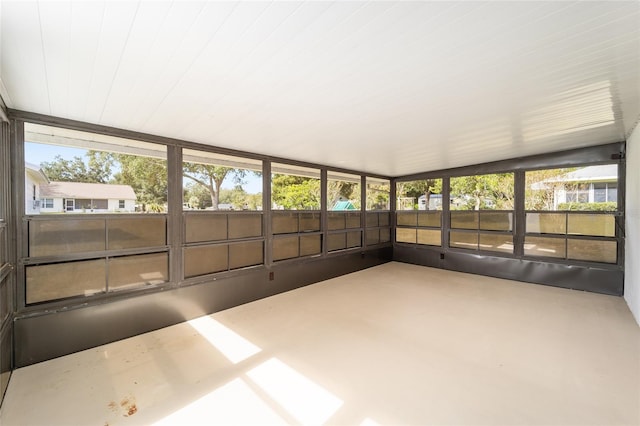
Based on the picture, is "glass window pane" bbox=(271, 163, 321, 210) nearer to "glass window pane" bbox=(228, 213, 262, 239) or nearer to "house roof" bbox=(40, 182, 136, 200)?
"glass window pane" bbox=(228, 213, 262, 239)

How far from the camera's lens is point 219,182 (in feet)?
15.4

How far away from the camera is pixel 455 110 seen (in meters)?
2.68

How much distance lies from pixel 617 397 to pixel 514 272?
3.86m

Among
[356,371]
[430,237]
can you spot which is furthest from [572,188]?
[356,371]

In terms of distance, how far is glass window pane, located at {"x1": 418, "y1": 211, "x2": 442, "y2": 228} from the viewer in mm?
6651

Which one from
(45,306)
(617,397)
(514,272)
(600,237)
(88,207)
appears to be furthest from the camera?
(514,272)

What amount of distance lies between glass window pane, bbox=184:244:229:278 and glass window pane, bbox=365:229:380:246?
3790 mm

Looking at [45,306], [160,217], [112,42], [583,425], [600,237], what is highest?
[112,42]

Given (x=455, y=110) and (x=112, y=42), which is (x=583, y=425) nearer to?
(x=455, y=110)

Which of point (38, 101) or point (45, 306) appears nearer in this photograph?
point (38, 101)

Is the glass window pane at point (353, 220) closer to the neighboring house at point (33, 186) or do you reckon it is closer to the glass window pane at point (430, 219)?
the glass window pane at point (430, 219)

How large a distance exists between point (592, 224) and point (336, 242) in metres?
4.69

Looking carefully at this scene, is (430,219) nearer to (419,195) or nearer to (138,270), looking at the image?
(419,195)

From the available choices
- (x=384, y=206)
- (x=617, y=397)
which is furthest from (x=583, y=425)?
(x=384, y=206)
